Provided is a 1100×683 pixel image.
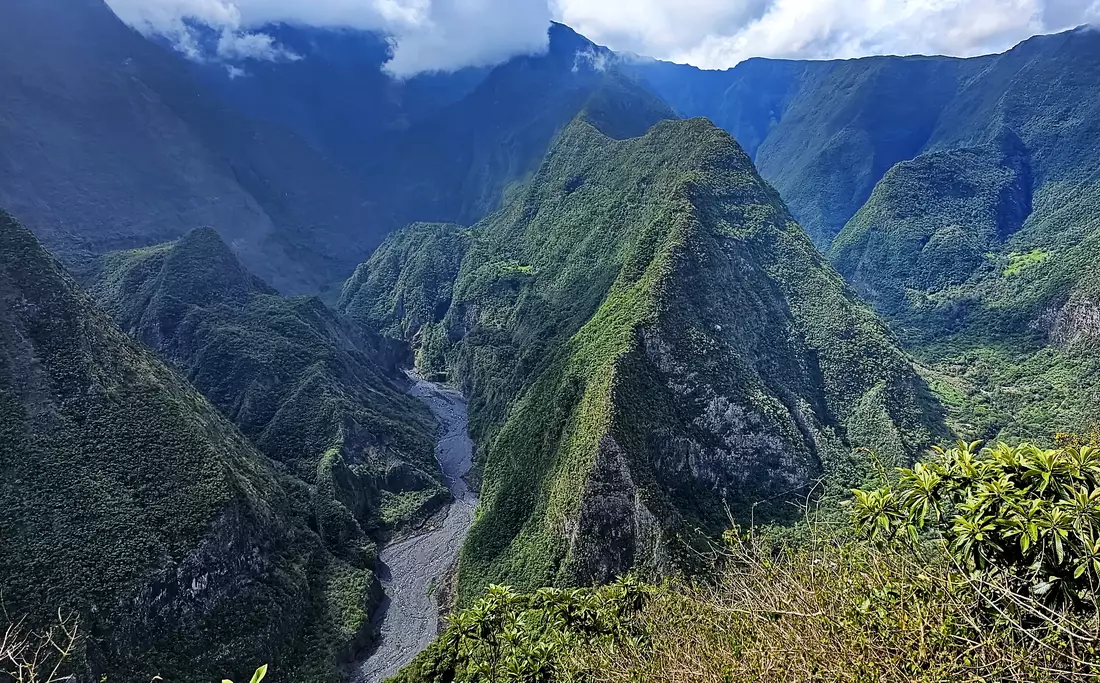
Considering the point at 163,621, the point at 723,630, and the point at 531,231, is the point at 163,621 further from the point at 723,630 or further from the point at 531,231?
the point at 531,231

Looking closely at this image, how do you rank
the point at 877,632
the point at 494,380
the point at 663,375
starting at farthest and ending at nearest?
the point at 494,380 < the point at 663,375 < the point at 877,632

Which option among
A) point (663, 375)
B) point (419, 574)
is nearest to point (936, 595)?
point (663, 375)

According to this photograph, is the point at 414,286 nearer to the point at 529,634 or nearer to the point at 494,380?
the point at 494,380

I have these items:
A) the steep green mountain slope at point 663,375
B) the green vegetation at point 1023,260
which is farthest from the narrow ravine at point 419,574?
the green vegetation at point 1023,260

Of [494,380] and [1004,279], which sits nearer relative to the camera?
[494,380]

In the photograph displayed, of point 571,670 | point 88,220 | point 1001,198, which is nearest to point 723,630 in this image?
point 571,670

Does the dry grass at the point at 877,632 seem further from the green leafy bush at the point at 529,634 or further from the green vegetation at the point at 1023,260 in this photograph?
the green vegetation at the point at 1023,260
